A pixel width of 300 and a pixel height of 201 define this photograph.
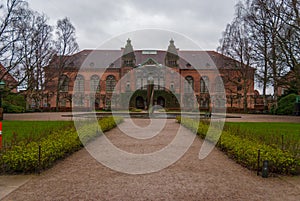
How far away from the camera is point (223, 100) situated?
2095 inches

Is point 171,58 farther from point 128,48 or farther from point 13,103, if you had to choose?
point 13,103

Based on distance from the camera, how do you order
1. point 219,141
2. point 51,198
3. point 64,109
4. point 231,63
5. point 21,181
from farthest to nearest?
point 64,109 < point 231,63 < point 219,141 < point 21,181 < point 51,198

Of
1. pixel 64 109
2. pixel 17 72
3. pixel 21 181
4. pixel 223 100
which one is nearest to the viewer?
pixel 21 181

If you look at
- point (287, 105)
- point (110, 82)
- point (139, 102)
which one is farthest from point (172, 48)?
point (287, 105)

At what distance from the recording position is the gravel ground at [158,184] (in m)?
5.49

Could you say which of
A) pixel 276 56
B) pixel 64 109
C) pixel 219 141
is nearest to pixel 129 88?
pixel 64 109

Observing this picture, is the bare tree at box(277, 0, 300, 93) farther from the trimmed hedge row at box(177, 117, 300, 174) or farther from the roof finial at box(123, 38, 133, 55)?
the roof finial at box(123, 38, 133, 55)

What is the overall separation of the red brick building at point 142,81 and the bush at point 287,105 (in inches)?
643

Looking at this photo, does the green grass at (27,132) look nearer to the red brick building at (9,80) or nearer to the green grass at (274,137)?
the green grass at (274,137)

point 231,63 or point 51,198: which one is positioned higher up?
point 231,63

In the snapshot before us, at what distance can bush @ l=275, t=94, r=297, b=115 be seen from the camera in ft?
117

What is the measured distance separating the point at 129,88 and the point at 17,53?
3501 centimetres

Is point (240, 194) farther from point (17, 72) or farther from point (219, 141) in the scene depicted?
point (17, 72)

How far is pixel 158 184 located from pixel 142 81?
2064 inches
